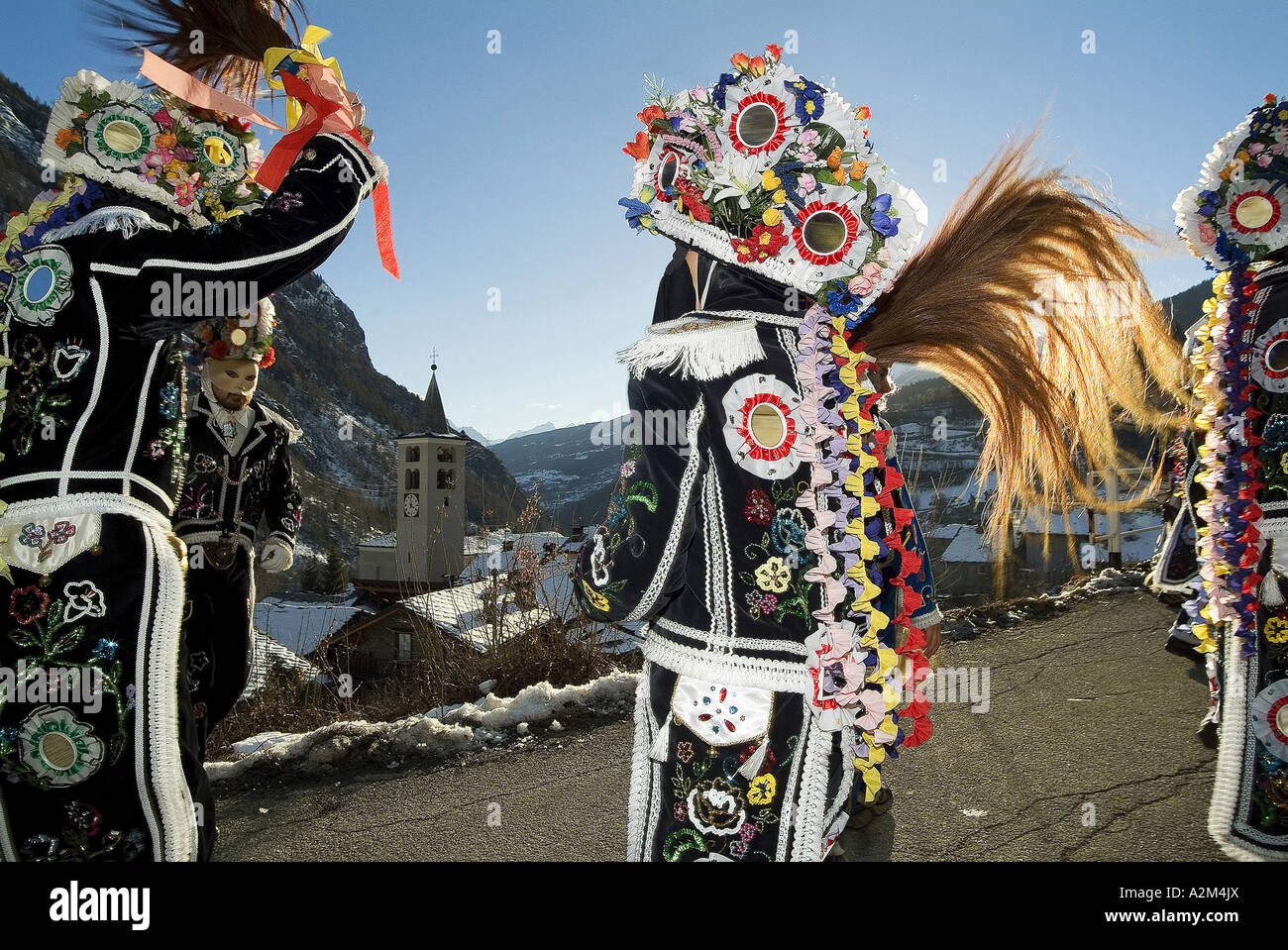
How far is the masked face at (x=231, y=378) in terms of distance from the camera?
3348 mm

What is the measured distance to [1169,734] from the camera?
4.02 m

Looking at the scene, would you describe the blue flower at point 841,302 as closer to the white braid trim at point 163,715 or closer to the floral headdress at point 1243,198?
the white braid trim at point 163,715

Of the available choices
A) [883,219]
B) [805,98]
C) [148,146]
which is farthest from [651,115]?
[148,146]

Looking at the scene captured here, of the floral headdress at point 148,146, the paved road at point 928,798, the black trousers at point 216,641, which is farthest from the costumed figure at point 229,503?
the floral headdress at point 148,146

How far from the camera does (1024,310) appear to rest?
1896mm

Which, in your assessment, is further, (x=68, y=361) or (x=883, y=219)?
(x=68, y=361)

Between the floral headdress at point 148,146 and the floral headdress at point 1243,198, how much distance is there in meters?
3.28

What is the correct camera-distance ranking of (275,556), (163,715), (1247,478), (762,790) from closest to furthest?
(762,790) → (163,715) → (1247,478) → (275,556)

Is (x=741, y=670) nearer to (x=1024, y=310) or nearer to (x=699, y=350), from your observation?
(x=699, y=350)

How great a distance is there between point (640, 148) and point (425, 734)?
3.08 m

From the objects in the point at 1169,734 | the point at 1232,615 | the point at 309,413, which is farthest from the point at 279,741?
the point at 309,413

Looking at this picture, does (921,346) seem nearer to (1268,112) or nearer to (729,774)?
(729,774)

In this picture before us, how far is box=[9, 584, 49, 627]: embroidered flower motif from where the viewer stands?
179cm

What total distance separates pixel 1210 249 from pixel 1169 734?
8.17ft
